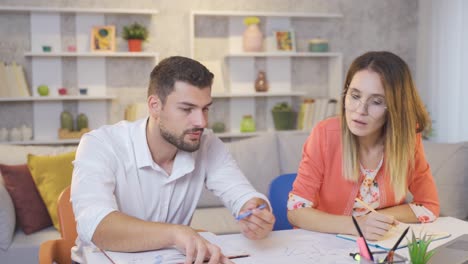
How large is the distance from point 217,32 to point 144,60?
66cm

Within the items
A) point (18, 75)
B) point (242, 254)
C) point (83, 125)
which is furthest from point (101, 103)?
point (242, 254)

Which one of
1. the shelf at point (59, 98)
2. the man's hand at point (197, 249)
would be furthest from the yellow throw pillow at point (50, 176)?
the man's hand at point (197, 249)

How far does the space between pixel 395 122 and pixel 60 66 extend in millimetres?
3261

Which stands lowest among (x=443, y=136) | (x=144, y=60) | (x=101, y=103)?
(x=443, y=136)

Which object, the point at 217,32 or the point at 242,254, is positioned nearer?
the point at 242,254

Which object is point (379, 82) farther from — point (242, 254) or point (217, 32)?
point (217, 32)

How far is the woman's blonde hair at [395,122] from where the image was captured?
173cm

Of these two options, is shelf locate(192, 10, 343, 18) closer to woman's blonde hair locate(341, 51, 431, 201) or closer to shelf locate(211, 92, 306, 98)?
shelf locate(211, 92, 306, 98)

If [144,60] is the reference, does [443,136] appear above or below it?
below

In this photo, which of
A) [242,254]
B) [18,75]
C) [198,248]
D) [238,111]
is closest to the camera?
[198,248]

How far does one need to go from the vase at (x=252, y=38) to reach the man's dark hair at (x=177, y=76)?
9.62 ft

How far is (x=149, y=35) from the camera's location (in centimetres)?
449

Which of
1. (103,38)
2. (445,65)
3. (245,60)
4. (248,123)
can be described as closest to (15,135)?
(103,38)

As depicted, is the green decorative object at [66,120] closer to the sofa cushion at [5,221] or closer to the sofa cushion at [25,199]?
the sofa cushion at [25,199]
